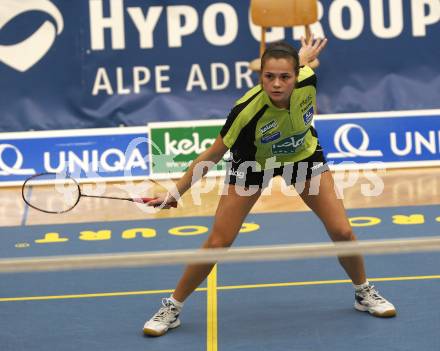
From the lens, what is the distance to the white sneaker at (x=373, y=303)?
5.25 metres

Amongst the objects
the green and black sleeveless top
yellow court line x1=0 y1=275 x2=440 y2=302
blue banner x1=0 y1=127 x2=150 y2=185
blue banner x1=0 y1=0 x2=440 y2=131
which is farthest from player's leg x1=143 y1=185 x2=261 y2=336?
blue banner x1=0 y1=0 x2=440 y2=131

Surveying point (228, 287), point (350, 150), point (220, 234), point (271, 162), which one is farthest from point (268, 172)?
point (350, 150)

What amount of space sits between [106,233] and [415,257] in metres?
2.36

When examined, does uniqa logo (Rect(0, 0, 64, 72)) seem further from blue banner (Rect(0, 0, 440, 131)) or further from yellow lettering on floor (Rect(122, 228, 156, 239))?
yellow lettering on floor (Rect(122, 228, 156, 239))

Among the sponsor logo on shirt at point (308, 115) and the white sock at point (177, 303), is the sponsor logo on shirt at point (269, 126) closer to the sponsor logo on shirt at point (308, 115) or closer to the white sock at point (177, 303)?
the sponsor logo on shirt at point (308, 115)

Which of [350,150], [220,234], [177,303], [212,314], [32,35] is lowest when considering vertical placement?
[212,314]

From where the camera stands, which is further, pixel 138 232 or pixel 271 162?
pixel 138 232

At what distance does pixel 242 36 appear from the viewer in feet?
29.9

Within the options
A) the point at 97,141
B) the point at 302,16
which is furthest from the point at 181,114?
the point at 302,16

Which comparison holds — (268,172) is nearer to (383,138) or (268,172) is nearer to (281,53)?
(281,53)

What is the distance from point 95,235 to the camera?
7.28 m

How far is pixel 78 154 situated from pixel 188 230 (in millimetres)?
2085

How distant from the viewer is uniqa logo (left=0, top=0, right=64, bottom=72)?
9.01 meters

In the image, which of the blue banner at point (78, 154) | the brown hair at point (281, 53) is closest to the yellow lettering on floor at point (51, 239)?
the blue banner at point (78, 154)
